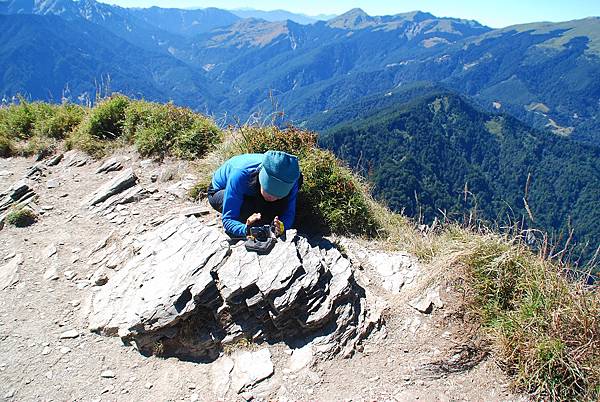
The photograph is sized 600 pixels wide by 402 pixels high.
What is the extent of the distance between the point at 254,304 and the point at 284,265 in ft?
2.33

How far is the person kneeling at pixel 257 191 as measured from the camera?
5.64 m

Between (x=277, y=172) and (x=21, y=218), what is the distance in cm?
648

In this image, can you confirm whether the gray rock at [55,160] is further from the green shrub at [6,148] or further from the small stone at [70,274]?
the small stone at [70,274]

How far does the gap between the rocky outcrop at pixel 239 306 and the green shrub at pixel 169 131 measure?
4.68 meters

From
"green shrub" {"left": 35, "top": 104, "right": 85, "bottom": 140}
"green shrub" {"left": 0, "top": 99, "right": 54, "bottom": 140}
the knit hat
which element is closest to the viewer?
the knit hat

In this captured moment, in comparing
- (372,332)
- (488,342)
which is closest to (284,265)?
(372,332)

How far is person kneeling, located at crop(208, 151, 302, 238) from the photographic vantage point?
5.64 m

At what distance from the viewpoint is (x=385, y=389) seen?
4.96 metres

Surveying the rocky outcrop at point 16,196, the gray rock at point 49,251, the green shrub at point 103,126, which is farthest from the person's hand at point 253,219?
the green shrub at point 103,126

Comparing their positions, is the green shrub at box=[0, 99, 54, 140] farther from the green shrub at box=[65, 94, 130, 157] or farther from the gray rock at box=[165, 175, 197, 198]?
the gray rock at box=[165, 175, 197, 198]

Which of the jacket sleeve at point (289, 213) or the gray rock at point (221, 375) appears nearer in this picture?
the gray rock at point (221, 375)

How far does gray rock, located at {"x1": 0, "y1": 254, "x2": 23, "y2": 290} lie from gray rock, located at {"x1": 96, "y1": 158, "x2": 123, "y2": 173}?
3.31 m

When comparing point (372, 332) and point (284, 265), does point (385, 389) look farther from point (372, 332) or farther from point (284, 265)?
point (284, 265)

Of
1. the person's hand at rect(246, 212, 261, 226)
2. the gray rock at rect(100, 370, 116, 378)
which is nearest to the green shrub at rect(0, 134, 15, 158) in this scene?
the gray rock at rect(100, 370, 116, 378)
